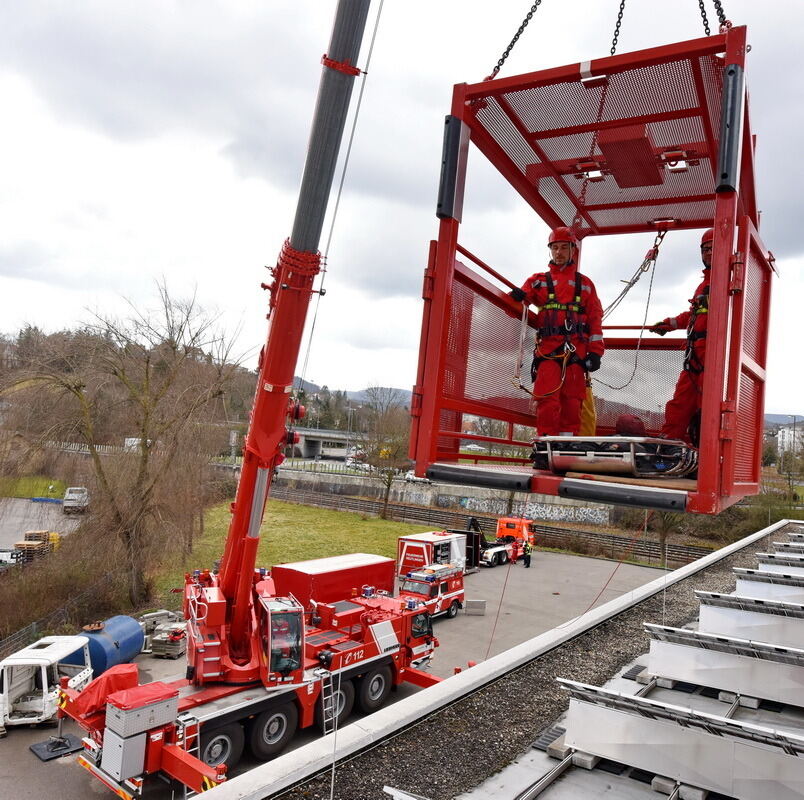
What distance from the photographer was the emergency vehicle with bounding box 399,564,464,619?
1775cm

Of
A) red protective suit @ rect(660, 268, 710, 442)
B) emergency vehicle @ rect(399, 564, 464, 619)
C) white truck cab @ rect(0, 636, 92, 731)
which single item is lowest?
white truck cab @ rect(0, 636, 92, 731)

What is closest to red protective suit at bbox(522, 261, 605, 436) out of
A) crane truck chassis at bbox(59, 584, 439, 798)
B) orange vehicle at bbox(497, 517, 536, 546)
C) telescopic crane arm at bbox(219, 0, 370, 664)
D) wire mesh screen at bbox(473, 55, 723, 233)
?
wire mesh screen at bbox(473, 55, 723, 233)

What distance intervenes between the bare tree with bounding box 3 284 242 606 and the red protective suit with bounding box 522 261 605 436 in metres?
13.8

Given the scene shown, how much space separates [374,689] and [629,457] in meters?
10.0

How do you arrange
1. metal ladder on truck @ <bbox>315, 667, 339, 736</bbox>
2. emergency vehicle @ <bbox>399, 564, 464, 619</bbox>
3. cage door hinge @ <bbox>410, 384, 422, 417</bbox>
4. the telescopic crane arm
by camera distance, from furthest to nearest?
1. emergency vehicle @ <bbox>399, 564, 464, 619</bbox>
2. metal ladder on truck @ <bbox>315, 667, 339, 736</bbox>
3. the telescopic crane arm
4. cage door hinge @ <bbox>410, 384, 422, 417</bbox>

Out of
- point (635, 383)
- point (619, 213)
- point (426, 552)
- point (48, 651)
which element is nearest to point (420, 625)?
point (426, 552)

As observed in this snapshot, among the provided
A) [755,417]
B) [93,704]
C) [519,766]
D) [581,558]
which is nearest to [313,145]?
[755,417]

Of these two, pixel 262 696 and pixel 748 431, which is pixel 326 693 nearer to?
pixel 262 696

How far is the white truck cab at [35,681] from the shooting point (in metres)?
10.8

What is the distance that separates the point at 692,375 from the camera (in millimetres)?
4688

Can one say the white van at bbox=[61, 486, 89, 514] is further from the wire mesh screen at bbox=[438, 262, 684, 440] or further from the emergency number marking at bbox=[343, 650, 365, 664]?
the wire mesh screen at bbox=[438, 262, 684, 440]

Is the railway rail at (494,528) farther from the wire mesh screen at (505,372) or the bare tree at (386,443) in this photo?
the wire mesh screen at (505,372)

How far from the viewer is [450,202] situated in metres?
3.94

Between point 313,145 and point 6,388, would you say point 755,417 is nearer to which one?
point 313,145
